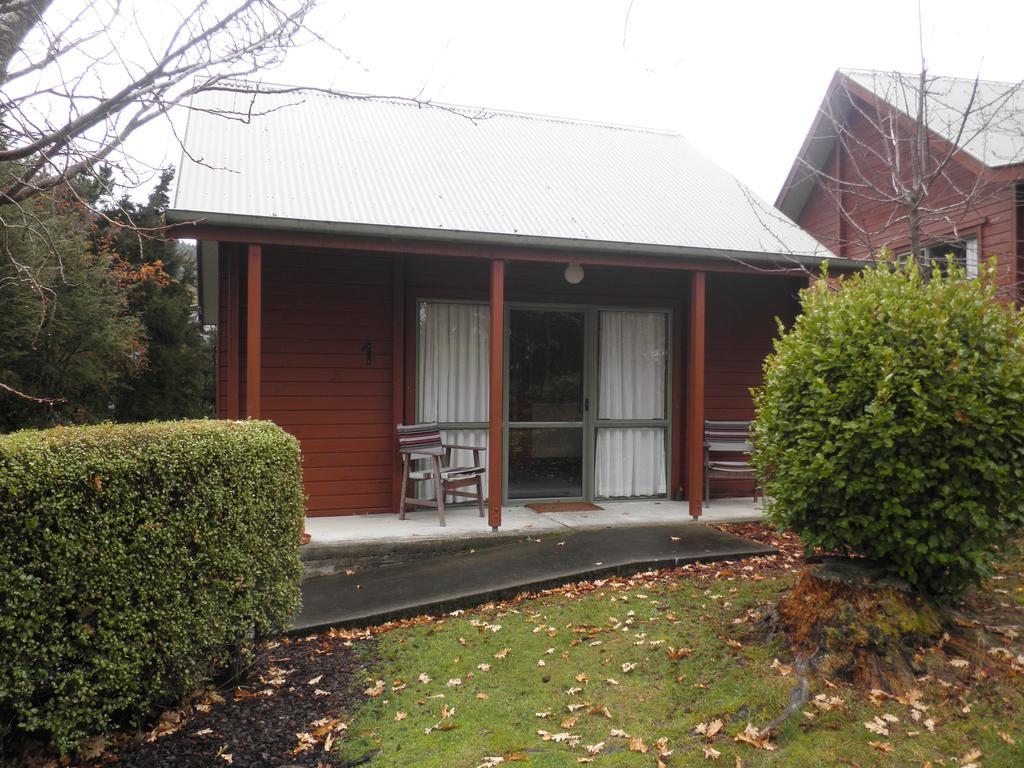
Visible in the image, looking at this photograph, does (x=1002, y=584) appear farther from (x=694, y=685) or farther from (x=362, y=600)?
(x=362, y=600)

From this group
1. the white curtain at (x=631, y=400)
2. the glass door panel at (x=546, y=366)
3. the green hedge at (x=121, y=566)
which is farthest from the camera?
the white curtain at (x=631, y=400)

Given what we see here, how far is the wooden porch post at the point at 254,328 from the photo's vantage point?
5.79 m

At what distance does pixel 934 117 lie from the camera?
34.3 feet

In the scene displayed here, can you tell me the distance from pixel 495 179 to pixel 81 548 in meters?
6.33

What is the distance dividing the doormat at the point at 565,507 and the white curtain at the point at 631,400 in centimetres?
32

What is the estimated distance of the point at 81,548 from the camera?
2.73m

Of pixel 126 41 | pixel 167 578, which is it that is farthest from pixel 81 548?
pixel 126 41

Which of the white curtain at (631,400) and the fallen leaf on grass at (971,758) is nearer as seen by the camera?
the fallen leaf on grass at (971,758)

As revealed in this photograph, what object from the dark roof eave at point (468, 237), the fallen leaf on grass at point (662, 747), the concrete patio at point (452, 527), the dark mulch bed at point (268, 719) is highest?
the dark roof eave at point (468, 237)

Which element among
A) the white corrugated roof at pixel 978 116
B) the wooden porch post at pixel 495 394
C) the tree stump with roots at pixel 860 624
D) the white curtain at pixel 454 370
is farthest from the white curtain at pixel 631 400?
the tree stump with roots at pixel 860 624

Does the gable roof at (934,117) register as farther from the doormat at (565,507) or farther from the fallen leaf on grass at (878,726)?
the fallen leaf on grass at (878,726)

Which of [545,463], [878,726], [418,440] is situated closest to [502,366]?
[418,440]

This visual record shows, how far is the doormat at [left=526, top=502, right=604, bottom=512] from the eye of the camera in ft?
24.4

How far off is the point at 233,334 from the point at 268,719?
4141mm
